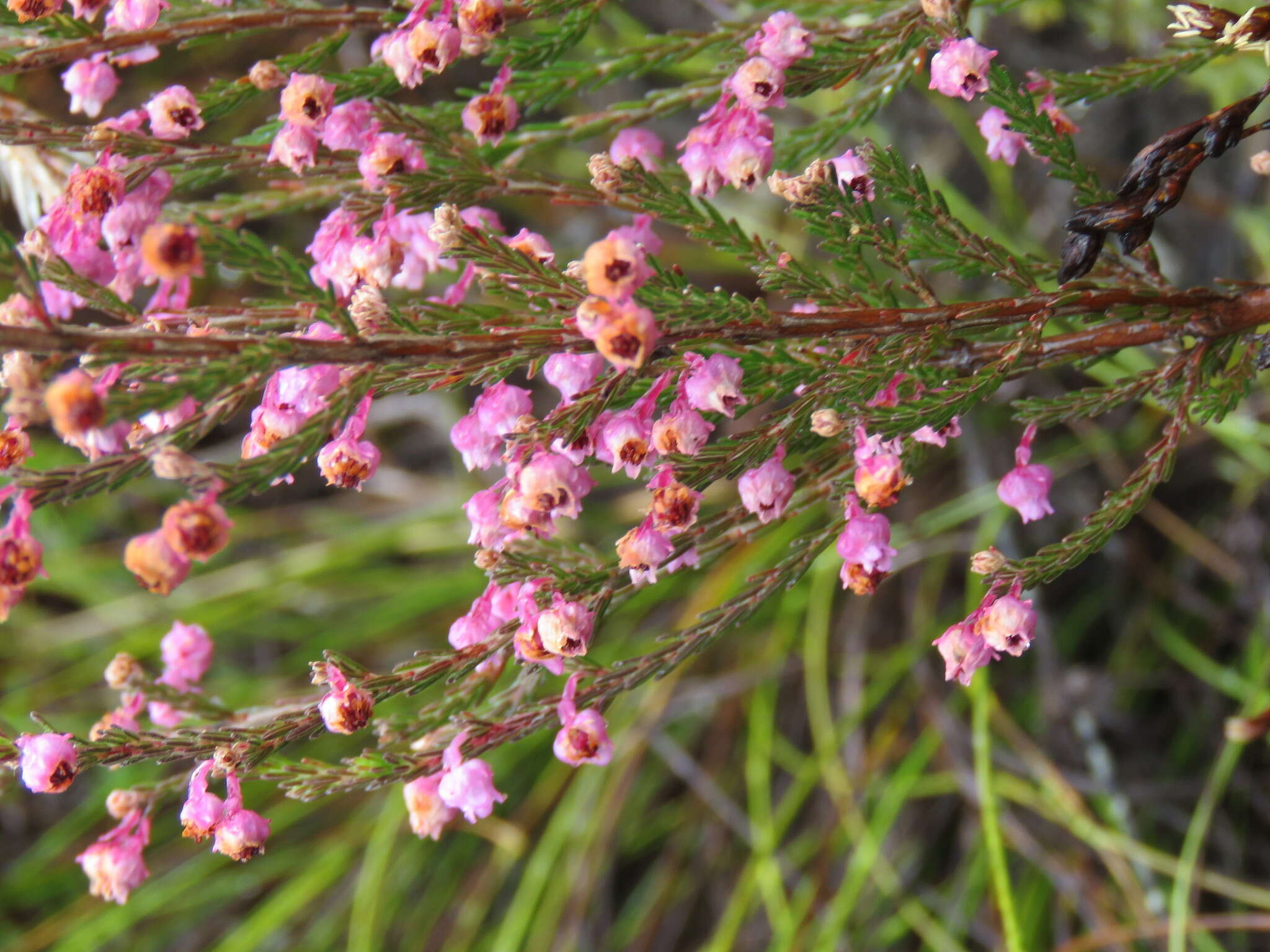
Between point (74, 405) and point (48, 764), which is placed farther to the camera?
point (48, 764)

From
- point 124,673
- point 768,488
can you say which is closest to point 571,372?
point 768,488

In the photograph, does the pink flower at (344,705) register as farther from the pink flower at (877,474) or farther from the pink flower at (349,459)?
the pink flower at (877,474)

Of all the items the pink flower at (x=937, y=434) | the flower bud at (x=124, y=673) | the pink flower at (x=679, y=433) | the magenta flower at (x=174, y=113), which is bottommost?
the flower bud at (x=124, y=673)

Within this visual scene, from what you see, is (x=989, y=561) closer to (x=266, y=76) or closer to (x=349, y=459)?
(x=349, y=459)

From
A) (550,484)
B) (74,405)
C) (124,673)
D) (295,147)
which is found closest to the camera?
(74,405)

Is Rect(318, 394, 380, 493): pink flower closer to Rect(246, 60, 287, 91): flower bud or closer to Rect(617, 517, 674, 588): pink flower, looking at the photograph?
Rect(617, 517, 674, 588): pink flower

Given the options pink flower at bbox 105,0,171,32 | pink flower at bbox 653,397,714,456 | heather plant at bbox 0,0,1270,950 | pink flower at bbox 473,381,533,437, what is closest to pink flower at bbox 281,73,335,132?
heather plant at bbox 0,0,1270,950

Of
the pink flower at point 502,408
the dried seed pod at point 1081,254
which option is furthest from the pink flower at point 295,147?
the dried seed pod at point 1081,254
